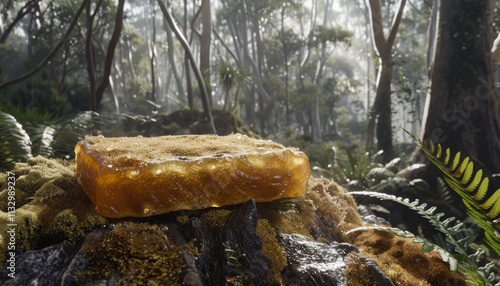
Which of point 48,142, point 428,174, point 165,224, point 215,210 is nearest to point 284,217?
point 215,210

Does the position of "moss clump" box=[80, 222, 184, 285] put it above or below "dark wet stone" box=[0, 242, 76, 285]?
above

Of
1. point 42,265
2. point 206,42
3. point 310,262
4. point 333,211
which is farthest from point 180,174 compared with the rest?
point 206,42

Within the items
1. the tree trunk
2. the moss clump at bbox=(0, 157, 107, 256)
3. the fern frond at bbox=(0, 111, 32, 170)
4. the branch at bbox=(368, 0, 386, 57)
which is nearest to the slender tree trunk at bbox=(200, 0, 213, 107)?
the branch at bbox=(368, 0, 386, 57)

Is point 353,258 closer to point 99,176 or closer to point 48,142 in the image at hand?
point 99,176

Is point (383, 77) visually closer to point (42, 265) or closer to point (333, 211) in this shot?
point (333, 211)

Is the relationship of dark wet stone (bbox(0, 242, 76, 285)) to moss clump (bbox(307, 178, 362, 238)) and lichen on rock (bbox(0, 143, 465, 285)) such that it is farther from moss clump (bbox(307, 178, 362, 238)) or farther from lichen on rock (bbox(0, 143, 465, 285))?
moss clump (bbox(307, 178, 362, 238))

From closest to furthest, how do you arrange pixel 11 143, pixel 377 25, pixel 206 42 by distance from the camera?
pixel 11 143
pixel 377 25
pixel 206 42
